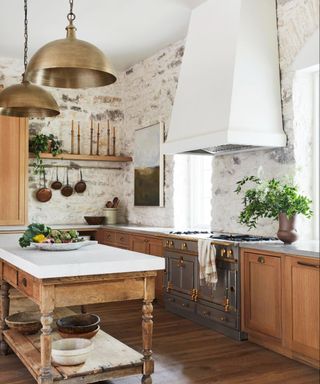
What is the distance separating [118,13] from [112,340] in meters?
3.79

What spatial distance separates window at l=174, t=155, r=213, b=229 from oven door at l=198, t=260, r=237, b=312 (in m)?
1.79

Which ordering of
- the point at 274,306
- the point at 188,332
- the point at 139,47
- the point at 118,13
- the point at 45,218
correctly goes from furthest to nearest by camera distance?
the point at 45,218 → the point at 139,47 → the point at 118,13 → the point at 188,332 → the point at 274,306

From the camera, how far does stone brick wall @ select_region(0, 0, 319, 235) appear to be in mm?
5590

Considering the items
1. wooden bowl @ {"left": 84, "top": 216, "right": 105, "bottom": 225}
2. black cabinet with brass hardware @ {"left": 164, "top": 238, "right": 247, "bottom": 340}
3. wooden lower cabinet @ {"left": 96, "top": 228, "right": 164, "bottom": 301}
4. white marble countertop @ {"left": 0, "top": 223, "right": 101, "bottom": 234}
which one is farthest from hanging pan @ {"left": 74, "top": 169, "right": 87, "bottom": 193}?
black cabinet with brass hardware @ {"left": 164, "top": 238, "right": 247, "bottom": 340}

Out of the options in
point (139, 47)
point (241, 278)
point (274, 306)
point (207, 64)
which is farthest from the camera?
point (139, 47)

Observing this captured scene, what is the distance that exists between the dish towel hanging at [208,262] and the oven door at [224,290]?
6cm

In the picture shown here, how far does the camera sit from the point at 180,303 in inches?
213

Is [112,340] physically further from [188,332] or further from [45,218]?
[45,218]

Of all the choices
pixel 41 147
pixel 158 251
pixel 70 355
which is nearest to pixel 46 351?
pixel 70 355

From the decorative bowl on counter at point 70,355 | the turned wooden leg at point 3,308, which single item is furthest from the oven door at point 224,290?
the turned wooden leg at point 3,308

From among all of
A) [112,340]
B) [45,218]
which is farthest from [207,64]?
Result: [45,218]

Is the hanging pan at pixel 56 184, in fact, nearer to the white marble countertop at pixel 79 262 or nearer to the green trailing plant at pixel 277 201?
the green trailing plant at pixel 277 201

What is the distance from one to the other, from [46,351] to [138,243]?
3462mm

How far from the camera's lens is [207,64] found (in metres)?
5.25
